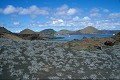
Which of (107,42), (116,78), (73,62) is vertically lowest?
(116,78)

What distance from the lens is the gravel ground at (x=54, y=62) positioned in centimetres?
822

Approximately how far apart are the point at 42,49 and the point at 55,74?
2720 mm

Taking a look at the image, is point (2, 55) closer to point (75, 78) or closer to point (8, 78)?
point (8, 78)

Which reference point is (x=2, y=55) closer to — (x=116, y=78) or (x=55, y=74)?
(x=55, y=74)

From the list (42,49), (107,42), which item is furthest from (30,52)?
(107,42)

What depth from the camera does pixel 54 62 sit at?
9.18 meters

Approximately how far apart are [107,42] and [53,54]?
4340 mm

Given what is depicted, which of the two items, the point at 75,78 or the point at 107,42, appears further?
the point at 107,42

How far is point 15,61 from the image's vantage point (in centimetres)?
901

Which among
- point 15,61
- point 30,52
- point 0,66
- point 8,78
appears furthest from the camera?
point 30,52

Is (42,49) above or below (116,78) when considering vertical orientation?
above

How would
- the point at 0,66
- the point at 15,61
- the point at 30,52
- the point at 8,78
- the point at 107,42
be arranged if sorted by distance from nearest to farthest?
the point at 8,78, the point at 0,66, the point at 15,61, the point at 30,52, the point at 107,42

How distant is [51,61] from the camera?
9.22 metres

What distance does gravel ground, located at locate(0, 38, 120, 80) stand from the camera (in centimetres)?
822
